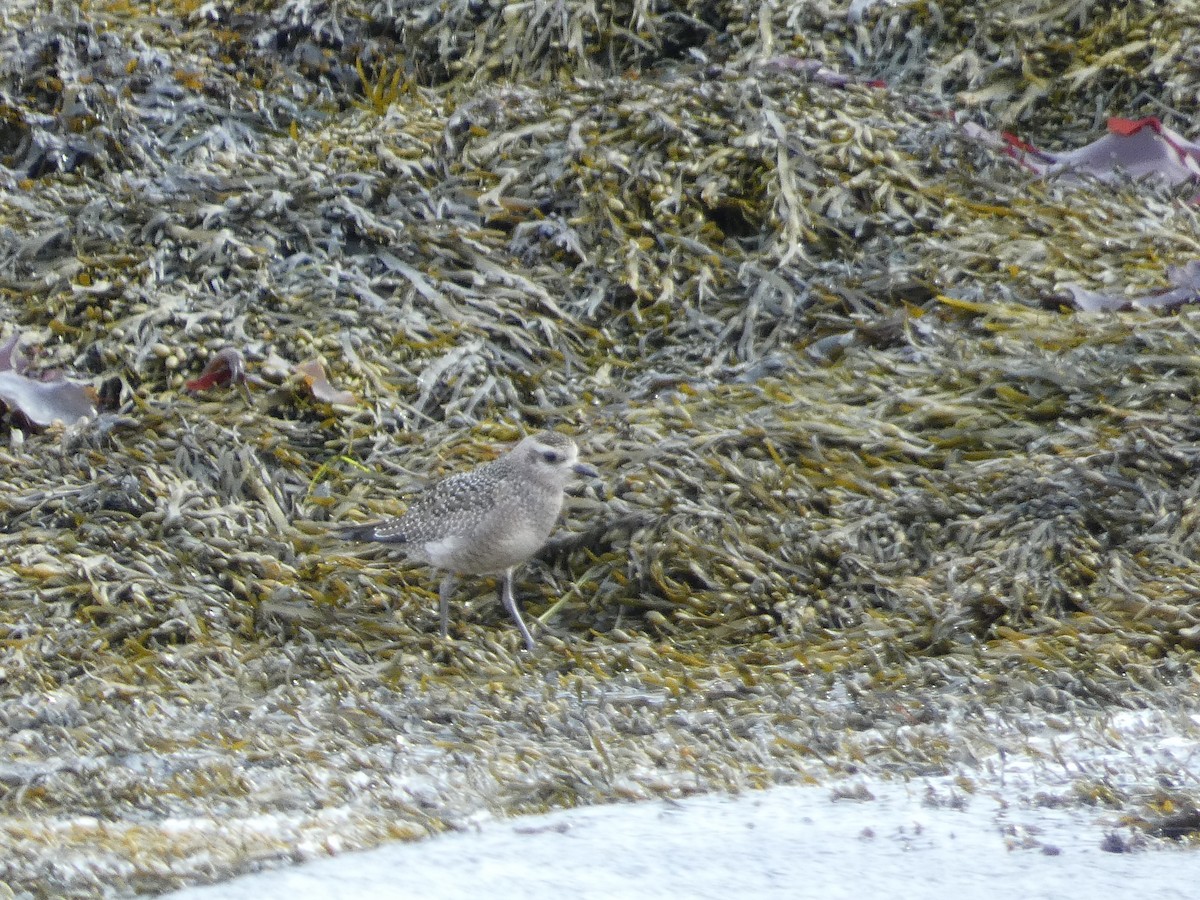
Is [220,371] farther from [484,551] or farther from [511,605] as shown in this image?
[511,605]

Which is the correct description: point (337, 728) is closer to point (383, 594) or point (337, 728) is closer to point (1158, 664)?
point (383, 594)

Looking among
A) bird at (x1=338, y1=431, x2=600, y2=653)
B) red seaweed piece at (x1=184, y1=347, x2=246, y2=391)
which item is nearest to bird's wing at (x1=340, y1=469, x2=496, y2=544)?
bird at (x1=338, y1=431, x2=600, y2=653)

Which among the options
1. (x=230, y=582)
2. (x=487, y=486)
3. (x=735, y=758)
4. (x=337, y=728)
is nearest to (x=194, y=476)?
(x=230, y=582)

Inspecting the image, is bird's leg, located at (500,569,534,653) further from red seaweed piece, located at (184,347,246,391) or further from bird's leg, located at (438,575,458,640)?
red seaweed piece, located at (184,347,246,391)

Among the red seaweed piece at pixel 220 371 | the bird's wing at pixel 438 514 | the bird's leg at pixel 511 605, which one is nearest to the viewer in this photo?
the bird's leg at pixel 511 605

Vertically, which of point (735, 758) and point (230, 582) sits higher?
point (735, 758)

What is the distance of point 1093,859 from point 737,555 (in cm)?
177

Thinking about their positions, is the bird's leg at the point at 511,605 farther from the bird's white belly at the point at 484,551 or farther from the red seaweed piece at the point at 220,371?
the red seaweed piece at the point at 220,371

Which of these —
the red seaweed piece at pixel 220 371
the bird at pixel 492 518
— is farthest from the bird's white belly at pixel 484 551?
the red seaweed piece at pixel 220 371

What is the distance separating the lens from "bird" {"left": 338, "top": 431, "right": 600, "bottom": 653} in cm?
394

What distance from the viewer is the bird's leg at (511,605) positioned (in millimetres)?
3877

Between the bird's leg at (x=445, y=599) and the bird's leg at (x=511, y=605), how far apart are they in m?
0.13

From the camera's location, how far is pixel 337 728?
326 centimetres

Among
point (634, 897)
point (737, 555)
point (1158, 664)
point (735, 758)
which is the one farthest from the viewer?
point (737, 555)
